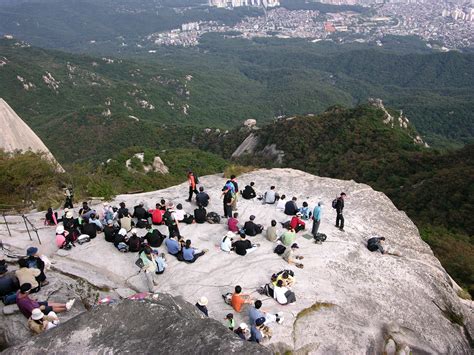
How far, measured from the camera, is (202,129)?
87500 millimetres

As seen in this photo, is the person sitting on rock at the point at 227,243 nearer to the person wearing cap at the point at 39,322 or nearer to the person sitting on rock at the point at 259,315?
the person sitting on rock at the point at 259,315

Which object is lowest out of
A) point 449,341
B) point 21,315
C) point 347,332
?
point 449,341

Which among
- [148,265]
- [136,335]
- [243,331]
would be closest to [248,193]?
[148,265]

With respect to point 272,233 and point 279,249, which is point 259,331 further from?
point 272,233

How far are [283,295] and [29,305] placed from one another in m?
7.17

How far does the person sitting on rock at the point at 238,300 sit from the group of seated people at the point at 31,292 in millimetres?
4622

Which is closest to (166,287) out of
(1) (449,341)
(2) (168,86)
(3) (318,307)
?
(3) (318,307)

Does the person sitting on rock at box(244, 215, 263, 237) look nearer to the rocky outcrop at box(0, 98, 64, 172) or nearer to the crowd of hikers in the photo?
the crowd of hikers

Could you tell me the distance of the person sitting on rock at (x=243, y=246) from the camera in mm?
14172

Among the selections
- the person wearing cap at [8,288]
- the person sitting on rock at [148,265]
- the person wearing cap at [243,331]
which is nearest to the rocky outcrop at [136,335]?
the person wearing cap at [243,331]

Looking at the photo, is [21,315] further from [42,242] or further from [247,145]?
[247,145]

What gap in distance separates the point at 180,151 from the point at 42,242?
134ft

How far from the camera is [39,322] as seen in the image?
9.47 meters

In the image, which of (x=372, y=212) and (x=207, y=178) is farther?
(x=207, y=178)
